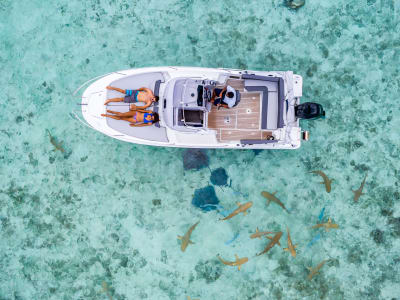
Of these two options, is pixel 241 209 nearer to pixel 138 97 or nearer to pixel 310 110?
pixel 310 110

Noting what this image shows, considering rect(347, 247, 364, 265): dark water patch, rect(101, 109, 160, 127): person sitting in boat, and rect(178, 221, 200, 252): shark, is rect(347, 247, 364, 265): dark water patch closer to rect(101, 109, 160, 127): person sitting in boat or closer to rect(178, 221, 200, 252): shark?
rect(178, 221, 200, 252): shark


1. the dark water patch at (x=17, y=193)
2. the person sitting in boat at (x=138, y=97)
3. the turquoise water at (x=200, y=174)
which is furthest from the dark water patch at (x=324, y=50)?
the dark water patch at (x=17, y=193)

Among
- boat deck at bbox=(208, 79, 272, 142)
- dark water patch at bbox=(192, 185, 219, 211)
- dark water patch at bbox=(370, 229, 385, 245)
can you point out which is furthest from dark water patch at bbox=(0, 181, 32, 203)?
dark water patch at bbox=(370, 229, 385, 245)

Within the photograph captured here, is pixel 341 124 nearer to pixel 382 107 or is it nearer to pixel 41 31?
pixel 382 107

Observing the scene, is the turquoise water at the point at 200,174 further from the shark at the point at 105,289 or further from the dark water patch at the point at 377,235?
the shark at the point at 105,289

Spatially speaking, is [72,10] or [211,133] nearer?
[211,133]

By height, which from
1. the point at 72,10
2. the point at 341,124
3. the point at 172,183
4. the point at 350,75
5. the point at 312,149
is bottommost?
the point at 172,183

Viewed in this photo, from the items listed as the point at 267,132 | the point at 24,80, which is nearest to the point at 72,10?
the point at 24,80
